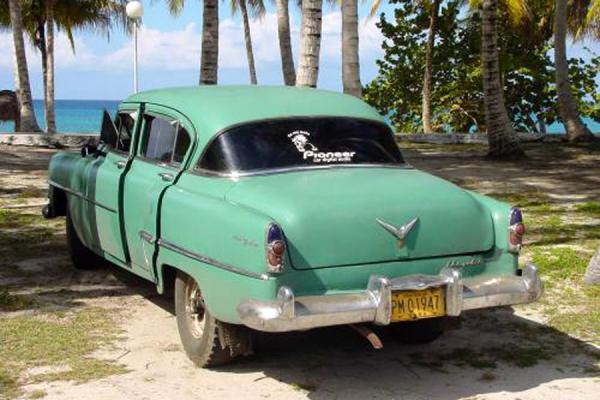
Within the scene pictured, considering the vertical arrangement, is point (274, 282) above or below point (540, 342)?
above

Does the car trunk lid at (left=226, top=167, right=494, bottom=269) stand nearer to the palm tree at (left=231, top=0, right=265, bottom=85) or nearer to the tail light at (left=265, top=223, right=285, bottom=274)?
the tail light at (left=265, top=223, right=285, bottom=274)

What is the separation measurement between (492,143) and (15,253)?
10.6 meters

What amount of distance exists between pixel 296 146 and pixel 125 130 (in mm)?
1812

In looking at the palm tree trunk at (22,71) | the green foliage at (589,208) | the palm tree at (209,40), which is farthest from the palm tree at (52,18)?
the green foliage at (589,208)

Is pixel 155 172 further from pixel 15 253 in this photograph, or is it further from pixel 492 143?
pixel 492 143

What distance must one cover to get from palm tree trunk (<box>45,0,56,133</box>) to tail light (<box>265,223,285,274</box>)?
24.1 metres

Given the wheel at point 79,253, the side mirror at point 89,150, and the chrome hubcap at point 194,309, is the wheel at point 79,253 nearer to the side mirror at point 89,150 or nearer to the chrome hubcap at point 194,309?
the side mirror at point 89,150

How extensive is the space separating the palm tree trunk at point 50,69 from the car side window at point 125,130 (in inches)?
843

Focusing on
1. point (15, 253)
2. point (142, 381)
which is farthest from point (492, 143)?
point (142, 381)

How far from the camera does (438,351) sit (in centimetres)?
608

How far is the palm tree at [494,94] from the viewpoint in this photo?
53.0ft

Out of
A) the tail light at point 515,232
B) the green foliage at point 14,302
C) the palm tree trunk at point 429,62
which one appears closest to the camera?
the tail light at point 515,232

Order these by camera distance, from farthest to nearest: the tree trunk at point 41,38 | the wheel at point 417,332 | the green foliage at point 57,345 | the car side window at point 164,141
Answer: the tree trunk at point 41,38, the car side window at point 164,141, the wheel at point 417,332, the green foliage at point 57,345

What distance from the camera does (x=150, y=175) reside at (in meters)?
6.32
